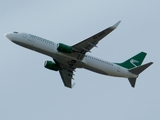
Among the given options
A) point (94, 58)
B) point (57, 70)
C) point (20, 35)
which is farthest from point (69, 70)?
point (20, 35)

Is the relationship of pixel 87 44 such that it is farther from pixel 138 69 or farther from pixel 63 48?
pixel 138 69

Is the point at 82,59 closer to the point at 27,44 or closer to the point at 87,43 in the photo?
the point at 87,43

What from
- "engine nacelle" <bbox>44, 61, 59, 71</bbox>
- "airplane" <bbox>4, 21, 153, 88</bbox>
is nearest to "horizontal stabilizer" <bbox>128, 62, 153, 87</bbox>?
"airplane" <bbox>4, 21, 153, 88</bbox>

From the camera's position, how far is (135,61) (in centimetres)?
7162

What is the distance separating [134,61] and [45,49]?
16.6 m

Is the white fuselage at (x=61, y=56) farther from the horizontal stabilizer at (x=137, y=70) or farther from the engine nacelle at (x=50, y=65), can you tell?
the engine nacelle at (x=50, y=65)

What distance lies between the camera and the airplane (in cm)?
6334

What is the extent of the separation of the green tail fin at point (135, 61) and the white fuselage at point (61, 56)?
234 cm

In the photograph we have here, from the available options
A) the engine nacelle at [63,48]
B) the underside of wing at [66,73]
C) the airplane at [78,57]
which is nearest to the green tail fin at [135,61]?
the airplane at [78,57]

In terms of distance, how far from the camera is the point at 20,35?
210 feet

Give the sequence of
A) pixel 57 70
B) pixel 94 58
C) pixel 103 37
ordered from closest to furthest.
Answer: pixel 103 37, pixel 94 58, pixel 57 70

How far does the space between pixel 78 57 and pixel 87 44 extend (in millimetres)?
2866

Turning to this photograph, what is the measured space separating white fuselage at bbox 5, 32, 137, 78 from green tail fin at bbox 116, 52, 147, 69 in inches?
92.0

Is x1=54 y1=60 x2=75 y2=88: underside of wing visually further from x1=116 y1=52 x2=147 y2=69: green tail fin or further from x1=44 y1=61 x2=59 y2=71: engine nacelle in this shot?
x1=116 y1=52 x2=147 y2=69: green tail fin
